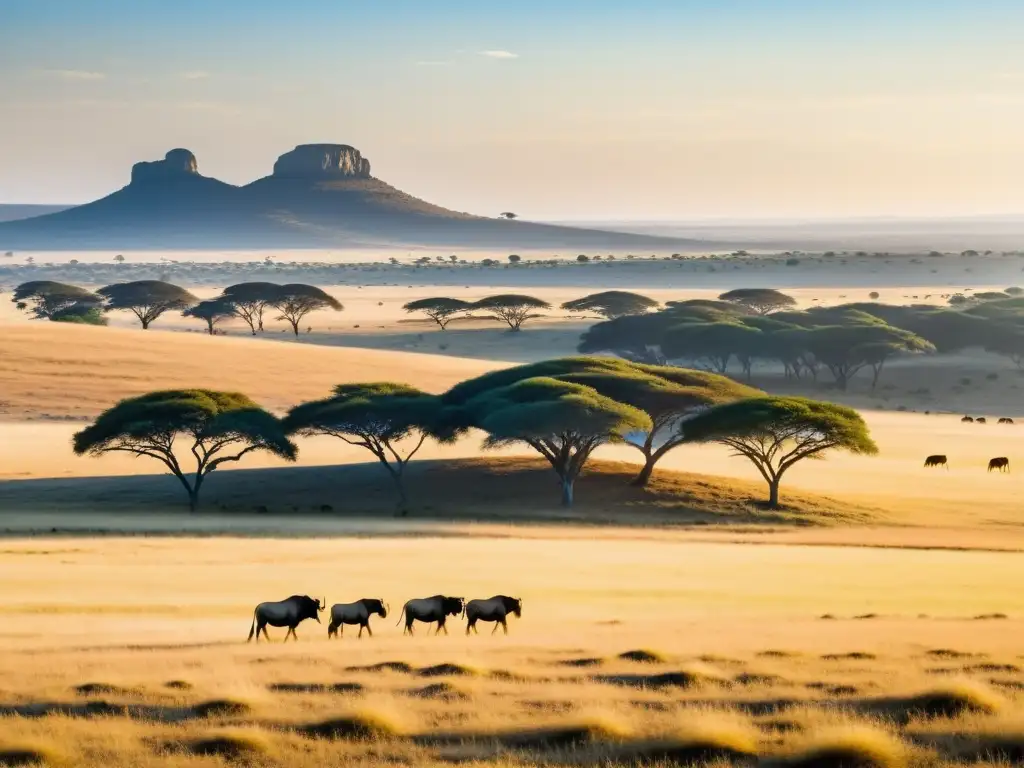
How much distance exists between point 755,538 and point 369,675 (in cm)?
3101

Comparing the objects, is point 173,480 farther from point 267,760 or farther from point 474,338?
point 474,338

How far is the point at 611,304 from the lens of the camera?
15675 centimetres

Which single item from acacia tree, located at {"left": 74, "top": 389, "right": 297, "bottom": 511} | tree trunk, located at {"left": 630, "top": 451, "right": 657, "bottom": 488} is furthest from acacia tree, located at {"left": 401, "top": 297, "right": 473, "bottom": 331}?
acacia tree, located at {"left": 74, "top": 389, "right": 297, "bottom": 511}

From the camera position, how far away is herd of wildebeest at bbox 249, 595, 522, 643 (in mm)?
26188

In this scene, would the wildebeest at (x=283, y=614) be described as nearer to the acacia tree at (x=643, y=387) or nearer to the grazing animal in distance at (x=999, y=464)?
the acacia tree at (x=643, y=387)

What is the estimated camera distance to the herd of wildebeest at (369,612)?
26.2 metres

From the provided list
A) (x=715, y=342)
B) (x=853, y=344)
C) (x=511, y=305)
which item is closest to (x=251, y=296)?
(x=511, y=305)

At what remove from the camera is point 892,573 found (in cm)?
3909

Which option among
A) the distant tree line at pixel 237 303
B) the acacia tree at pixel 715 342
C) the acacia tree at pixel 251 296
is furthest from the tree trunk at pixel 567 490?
the acacia tree at pixel 251 296

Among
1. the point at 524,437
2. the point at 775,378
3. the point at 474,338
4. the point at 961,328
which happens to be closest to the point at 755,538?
the point at 524,437

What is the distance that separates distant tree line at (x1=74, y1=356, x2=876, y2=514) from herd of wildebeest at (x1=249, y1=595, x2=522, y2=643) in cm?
2754

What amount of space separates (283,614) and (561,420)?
3060 centimetres

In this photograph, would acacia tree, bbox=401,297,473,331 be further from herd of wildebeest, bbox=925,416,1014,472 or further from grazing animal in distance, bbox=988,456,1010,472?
grazing animal in distance, bbox=988,456,1010,472

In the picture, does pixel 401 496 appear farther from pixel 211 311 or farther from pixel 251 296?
pixel 251 296
